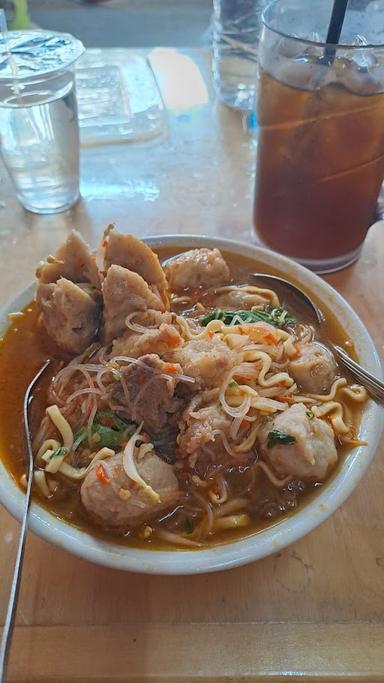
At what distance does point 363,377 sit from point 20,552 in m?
0.92

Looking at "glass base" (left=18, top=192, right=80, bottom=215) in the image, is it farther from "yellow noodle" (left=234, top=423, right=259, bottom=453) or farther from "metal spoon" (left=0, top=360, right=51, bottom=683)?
"yellow noodle" (left=234, top=423, right=259, bottom=453)

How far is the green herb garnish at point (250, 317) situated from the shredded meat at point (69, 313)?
0.33m

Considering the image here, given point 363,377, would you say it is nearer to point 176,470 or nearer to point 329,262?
point 176,470

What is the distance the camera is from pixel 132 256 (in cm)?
155

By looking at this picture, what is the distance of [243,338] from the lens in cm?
153

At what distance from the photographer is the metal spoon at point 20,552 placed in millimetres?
926

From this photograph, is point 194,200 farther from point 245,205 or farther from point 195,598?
point 195,598

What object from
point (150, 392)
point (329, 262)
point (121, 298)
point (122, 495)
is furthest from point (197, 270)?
point (122, 495)

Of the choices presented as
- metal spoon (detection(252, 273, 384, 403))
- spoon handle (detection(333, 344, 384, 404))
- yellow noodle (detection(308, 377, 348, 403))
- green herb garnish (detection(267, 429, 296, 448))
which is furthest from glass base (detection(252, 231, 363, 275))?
green herb garnish (detection(267, 429, 296, 448))

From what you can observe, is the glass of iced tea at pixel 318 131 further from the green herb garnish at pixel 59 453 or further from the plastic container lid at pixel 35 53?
the green herb garnish at pixel 59 453

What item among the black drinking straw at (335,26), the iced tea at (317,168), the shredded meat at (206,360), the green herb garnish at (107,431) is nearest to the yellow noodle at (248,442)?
the shredded meat at (206,360)

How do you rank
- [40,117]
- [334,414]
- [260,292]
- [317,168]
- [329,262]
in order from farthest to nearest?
[40,117], [329,262], [317,168], [260,292], [334,414]

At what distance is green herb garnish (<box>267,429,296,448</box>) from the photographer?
1.28 metres

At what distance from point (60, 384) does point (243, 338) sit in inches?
19.8
